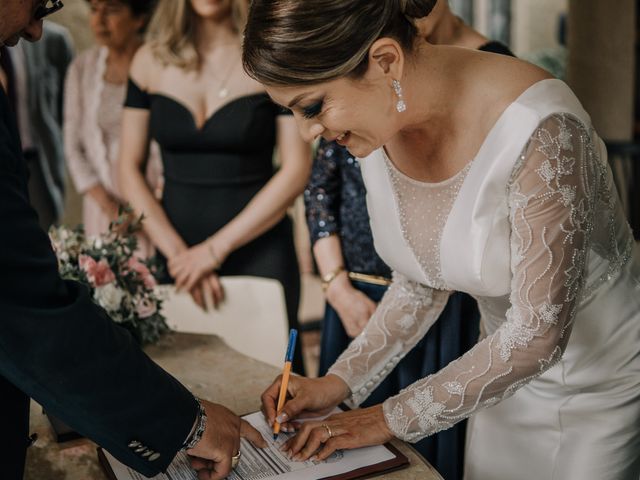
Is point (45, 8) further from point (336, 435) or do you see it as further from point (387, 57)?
point (336, 435)

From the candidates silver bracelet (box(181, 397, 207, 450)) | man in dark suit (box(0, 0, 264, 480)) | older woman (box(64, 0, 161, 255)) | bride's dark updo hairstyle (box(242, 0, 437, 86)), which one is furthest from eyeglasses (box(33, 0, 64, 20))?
older woman (box(64, 0, 161, 255))

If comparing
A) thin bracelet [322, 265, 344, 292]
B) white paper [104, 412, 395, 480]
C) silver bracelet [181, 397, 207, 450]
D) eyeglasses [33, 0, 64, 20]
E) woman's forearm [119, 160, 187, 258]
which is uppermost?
eyeglasses [33, 0, 64, 20]

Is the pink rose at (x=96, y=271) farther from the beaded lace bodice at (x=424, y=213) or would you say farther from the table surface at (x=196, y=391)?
the beaded lace bodice at (x=424, y=213)

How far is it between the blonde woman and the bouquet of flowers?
0.58 m

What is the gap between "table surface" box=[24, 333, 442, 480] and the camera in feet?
4.98

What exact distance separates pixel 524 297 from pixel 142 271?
1041 mm

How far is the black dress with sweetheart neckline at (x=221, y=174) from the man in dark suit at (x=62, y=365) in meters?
1.45

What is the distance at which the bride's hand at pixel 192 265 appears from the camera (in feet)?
8.94

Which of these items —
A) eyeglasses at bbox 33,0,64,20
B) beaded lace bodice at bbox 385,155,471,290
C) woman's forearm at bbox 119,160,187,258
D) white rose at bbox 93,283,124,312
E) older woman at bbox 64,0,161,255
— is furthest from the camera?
older woman at bbox 64,0,161,255

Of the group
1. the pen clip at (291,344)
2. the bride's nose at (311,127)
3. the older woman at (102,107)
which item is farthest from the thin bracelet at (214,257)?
the bride's nose at (311,127)

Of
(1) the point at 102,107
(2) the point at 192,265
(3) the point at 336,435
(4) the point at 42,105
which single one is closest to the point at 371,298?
(2) the point at 192,265

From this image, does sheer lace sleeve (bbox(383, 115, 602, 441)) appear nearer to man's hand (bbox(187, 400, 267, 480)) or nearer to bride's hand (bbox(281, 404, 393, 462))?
bride's hand (bbox(281, 404, 393, 462))

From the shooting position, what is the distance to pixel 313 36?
1.36 meters

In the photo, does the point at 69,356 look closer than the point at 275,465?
Yes
